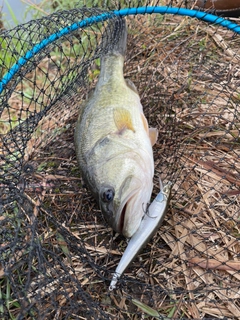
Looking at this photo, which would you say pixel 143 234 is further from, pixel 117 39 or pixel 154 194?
pixel 117 39

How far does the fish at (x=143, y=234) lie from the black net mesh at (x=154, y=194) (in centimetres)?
12

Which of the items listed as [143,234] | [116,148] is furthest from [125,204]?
[116,148]

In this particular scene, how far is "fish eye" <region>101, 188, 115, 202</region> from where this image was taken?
2848mm

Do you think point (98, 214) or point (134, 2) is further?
point (134, 2)

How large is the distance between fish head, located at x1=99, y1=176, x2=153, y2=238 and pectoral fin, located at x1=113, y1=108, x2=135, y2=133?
484 millimetres

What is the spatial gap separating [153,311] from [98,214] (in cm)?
93

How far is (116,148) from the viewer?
10.2ft

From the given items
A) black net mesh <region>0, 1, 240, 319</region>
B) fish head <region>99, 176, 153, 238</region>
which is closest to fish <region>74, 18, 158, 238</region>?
fish head <region>99, 176, 153, 238</region>

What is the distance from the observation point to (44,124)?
4273mm

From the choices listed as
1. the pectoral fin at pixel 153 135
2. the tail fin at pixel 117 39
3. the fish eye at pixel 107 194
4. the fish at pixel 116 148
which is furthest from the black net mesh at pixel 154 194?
the fish eye at pixel 107 194

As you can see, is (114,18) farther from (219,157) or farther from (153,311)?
(153,311)

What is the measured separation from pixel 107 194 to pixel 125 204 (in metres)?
0.15

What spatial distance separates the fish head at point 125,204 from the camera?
2822mm

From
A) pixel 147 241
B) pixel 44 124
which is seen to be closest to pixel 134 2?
pixel 44 124
